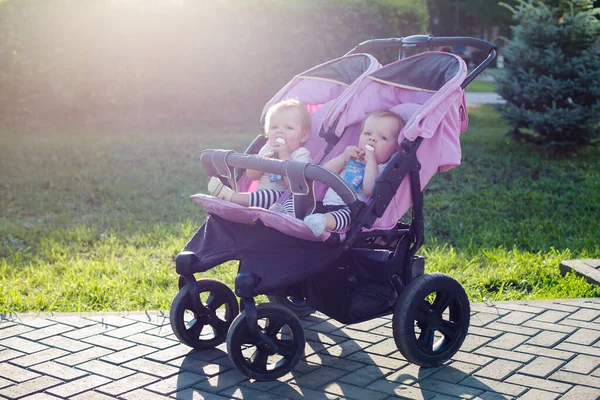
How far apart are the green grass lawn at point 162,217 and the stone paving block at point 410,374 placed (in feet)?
4.83

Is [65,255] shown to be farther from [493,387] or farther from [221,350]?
[493,387]

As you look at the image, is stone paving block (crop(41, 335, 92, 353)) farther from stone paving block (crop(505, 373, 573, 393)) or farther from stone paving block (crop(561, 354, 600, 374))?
stone paving block (crop(561, 354, 600, 374))

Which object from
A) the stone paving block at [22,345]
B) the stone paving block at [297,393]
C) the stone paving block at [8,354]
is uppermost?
the stone paving block at [8,354]

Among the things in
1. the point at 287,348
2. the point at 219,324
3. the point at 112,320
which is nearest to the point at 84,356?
the point at 112,320

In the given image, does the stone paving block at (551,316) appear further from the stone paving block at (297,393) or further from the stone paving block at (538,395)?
the stone paving block at (297,393)

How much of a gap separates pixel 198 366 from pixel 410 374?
1116mm

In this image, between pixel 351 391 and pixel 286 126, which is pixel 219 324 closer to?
pixel 351 391

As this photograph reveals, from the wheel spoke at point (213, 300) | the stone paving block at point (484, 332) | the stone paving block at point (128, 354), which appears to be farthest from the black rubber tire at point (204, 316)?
the stone paving block at point (484, 332)

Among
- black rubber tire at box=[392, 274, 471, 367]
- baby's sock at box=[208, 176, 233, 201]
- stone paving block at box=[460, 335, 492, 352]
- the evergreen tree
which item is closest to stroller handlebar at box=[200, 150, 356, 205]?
baby's sock at box=[208, 176, 233, 201]

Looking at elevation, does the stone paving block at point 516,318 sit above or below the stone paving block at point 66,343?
below

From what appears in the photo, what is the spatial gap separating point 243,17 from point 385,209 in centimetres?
791

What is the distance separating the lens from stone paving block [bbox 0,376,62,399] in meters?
3.76

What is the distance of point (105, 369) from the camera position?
13.3 feet

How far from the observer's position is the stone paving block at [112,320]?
4.75 m
